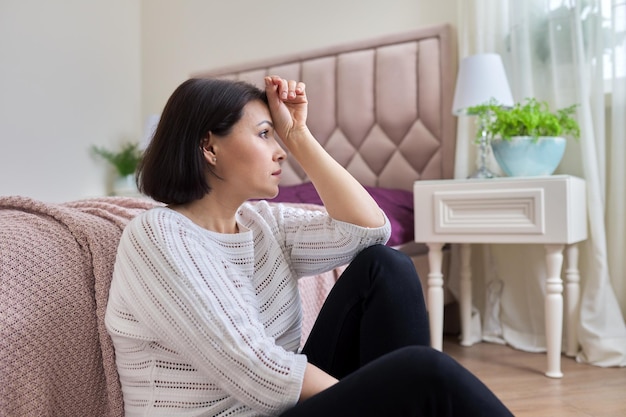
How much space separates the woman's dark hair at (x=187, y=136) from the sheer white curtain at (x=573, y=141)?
1.74 metres

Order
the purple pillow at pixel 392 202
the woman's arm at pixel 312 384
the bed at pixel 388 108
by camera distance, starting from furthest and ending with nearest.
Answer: the bed at pixel 388 108 < the purple pillow at pixel 392 202 < the woman's arm at pixel 312 384

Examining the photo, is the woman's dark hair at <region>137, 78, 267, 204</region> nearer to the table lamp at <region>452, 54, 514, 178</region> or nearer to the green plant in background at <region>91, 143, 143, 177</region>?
the table lamp at <region>452, 54, 514, 178</region>

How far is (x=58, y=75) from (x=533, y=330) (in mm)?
2768

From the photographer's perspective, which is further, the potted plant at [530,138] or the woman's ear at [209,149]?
the potted plant at [530,138]

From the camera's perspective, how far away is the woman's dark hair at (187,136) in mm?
999

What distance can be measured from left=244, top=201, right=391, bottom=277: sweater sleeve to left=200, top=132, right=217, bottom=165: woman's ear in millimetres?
179

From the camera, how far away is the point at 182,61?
3.94m

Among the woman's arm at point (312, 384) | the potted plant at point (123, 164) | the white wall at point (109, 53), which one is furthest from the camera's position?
the potted plant at point (123, 164)

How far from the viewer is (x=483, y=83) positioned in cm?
243

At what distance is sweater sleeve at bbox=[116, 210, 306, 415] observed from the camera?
0.84 metres

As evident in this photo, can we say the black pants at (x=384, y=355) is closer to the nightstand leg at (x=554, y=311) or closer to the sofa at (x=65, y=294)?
the sofa at (x=65, y=294)

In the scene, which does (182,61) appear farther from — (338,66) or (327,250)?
(327,250)

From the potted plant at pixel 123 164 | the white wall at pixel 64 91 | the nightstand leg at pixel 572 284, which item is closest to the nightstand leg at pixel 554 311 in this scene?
the nightstand leg at pixel 572 284

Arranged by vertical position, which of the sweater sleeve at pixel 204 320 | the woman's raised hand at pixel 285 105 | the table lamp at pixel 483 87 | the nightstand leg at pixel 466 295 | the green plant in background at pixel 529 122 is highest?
the table lamp at pixel 483 87
